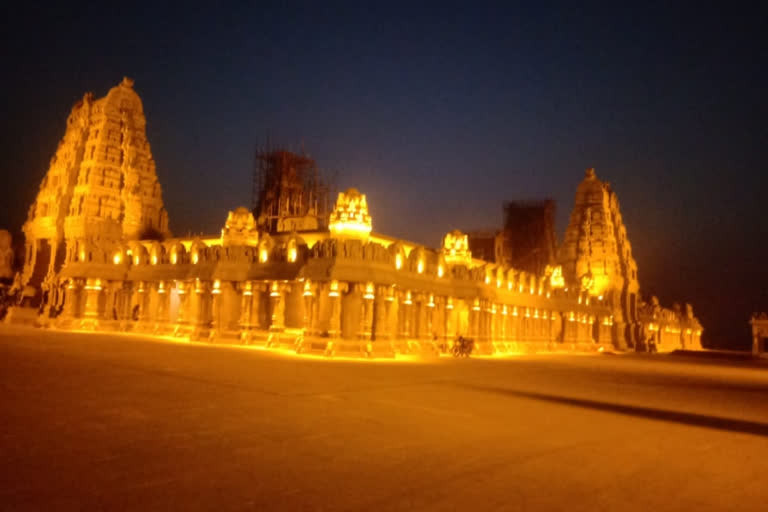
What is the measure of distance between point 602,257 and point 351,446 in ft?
221

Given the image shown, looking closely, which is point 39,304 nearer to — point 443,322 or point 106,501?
point 443,322

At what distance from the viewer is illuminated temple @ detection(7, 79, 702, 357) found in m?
30.1

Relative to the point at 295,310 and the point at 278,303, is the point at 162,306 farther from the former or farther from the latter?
the point at 295,310

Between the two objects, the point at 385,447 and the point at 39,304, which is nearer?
the point at 385,447

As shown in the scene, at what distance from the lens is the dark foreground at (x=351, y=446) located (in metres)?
6.13

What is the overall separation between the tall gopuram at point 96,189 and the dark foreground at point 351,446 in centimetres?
3817

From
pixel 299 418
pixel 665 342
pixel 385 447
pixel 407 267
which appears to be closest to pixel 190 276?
pixel 407 267

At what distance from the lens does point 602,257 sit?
69.6 metres

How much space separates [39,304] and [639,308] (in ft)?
230

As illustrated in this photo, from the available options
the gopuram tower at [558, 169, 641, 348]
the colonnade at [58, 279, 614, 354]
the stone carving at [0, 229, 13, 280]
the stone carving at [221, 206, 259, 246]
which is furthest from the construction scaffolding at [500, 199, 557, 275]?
the stone carving at [0, 229, 13, 280]

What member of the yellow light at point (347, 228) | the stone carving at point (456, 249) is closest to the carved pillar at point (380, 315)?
the yellow light at point (347, 228)

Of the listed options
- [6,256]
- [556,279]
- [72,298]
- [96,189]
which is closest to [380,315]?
[72,298]

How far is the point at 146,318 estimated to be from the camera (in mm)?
41844

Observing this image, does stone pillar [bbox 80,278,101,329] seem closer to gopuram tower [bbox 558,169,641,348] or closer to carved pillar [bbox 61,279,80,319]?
carved pillar [bbox 61,279,80,319]
